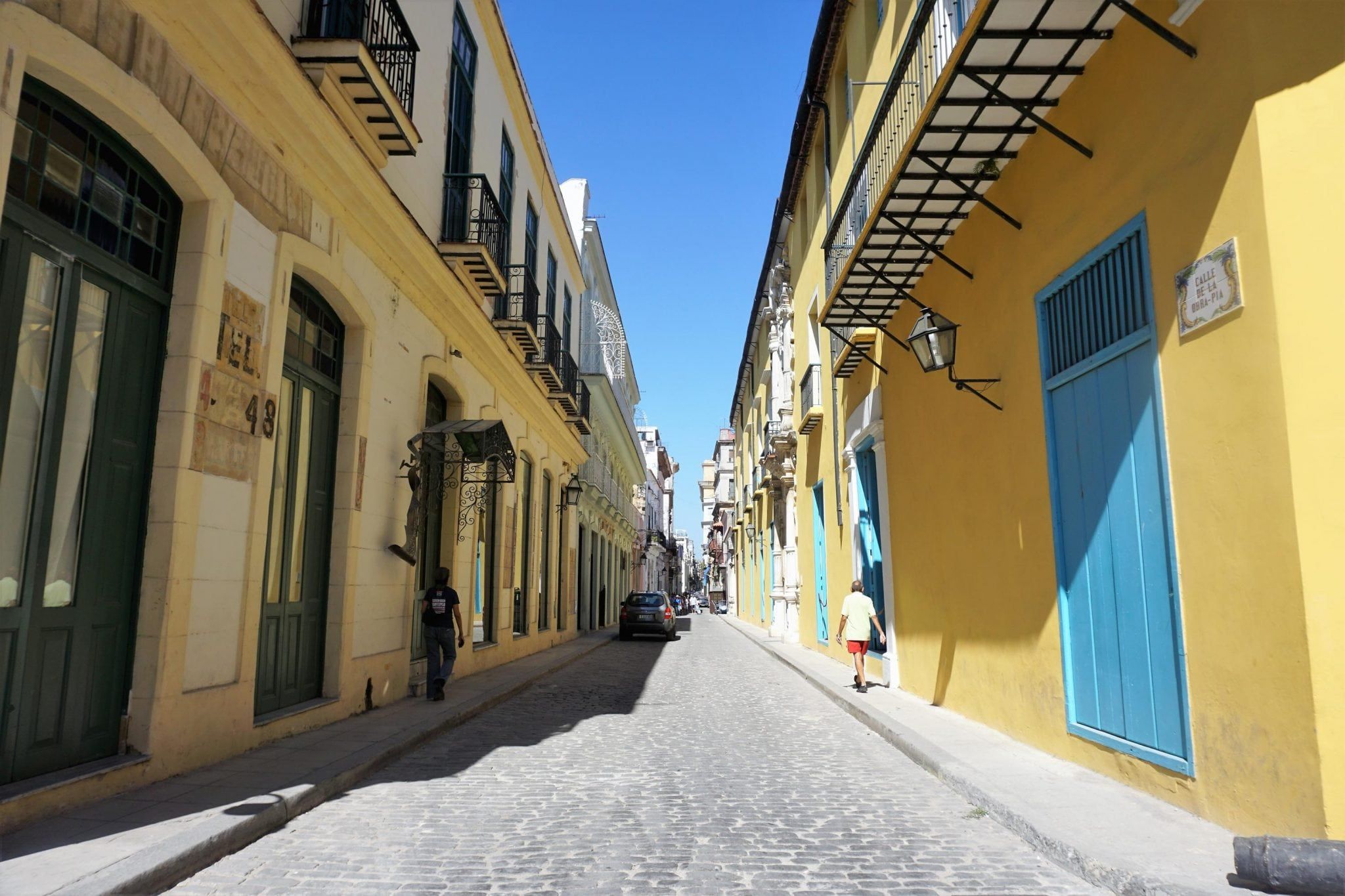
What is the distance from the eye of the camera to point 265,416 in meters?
7.13

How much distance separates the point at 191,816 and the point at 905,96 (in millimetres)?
8394

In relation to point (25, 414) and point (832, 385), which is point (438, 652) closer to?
point (25, 414)

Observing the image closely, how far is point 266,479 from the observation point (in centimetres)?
721

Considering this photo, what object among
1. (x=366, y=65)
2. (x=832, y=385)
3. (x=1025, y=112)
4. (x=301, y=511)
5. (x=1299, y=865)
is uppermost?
(x=366, y=65)

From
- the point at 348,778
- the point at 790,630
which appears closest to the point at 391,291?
the point at 348,778

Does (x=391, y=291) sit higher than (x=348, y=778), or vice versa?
(x=391, y=291)

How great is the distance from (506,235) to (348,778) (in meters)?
9.88

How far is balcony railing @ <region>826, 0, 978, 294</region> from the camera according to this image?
721cm

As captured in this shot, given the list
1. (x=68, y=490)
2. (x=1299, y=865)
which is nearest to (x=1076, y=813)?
(x=1299, y=865)

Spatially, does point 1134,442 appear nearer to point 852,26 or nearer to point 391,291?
point 391,291

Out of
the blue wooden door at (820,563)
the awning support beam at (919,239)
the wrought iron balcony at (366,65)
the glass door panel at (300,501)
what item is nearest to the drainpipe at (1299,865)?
the awning support beam at (919,239)

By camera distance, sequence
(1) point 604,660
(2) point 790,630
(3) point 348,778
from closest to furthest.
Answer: (3) point 348,778 → (1) point 604,660 → (2) point 790,630

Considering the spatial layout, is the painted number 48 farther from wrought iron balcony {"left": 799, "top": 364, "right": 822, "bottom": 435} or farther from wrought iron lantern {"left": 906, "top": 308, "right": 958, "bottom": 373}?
wrought iron balcony {"left": 799, "top": 364, "right": 822, "bottom": 435}

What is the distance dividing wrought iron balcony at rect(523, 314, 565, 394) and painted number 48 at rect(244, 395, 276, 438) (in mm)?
9061
